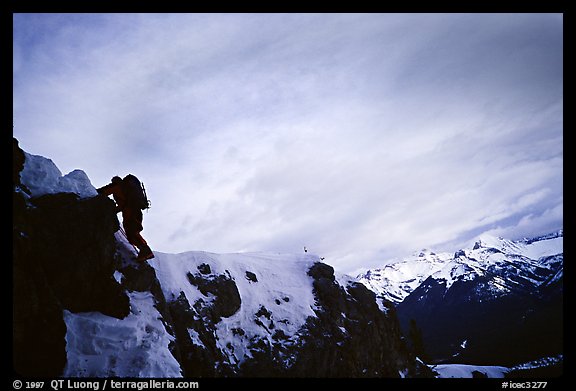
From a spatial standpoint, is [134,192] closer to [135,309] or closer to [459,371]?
[135,309]

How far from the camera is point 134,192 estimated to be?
1967cm

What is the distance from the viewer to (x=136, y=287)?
22.7 metres

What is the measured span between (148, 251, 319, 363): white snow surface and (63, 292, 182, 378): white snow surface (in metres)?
12.2

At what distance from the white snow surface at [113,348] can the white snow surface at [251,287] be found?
12201 millimetres

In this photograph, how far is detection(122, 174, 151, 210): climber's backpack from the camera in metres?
19.6

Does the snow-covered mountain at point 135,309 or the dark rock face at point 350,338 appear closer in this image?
the snow-covered mountain at point 135,309

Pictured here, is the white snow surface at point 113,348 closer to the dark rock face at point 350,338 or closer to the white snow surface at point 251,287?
the white snow surface at point 251,287

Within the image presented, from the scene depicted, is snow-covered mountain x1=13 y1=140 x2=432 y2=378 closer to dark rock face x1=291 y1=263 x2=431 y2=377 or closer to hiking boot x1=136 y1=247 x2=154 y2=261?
dark rock face x1=291 y1=263 x2=431 y2=377

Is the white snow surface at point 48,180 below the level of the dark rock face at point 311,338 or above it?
above

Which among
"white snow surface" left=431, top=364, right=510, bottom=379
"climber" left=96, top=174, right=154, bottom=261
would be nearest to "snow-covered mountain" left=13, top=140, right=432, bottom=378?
"climber" left=96, top=174, right=154, bottom=261

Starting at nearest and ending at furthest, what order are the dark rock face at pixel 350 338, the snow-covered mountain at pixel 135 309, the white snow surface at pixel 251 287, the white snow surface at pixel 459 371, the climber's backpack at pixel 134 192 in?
the snow-covered mountain at pixel 135 309, the climber's backpack at pixel 134 192, the white snow surface at pixel 251 287, the dark rock face at pixel 350 338, the white snow surface at pixel 459 371

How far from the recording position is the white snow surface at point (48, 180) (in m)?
18.7

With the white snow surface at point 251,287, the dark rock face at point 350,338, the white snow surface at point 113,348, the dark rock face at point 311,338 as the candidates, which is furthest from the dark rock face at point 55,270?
the dark rock face at point 350,338

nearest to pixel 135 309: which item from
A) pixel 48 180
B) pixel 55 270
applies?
Answer: pixel 55 270
